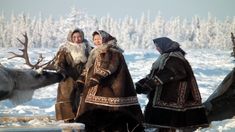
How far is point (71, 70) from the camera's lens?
7.41 m

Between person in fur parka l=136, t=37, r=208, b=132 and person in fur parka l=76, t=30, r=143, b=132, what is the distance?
0.87ft

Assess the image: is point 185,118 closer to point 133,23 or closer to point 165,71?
point 165,71

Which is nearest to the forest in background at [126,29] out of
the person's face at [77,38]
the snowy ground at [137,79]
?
the snowy ground at [137,79]

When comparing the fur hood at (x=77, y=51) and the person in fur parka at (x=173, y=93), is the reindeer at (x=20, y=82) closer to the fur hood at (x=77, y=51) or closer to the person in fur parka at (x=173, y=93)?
the fur hood at (x=77, y=51)

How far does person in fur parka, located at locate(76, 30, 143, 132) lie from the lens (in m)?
6.22

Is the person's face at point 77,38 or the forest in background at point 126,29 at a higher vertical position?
the person's face at point 77,38

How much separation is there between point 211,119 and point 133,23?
11721cm

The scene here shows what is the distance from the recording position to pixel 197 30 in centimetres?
11188

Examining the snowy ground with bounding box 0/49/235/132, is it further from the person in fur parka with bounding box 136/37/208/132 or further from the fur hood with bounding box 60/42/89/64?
the person in fur parka with bounding box 136/37/208/132

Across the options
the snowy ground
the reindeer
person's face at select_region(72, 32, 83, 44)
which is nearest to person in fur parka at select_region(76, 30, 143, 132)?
the reindeer

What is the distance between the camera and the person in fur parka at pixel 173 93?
631 centimetres

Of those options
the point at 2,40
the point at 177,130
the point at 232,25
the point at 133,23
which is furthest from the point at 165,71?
the point at 133,23

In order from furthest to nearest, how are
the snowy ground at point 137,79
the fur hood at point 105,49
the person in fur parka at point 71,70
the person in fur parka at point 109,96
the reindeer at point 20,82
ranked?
1. the snowy ground at point 137,79
2. the person in fur parka at point 71,70
3. the fur hood at point 105,49
4. the person in fur parka at point 109,96
5. the reindeer at point 20,82

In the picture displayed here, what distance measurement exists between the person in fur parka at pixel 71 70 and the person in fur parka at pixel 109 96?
0.95m
